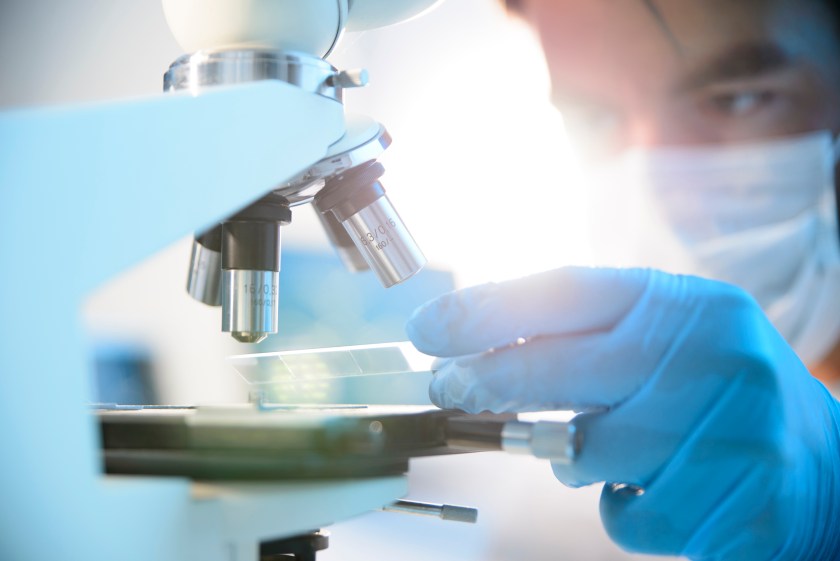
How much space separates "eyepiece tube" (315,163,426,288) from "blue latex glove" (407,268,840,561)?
5 cm

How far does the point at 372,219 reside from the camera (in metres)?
0.65

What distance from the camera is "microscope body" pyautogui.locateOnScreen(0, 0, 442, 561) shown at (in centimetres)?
36

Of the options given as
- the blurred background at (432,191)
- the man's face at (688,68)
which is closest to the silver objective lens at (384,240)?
the blurred background at (432,191)

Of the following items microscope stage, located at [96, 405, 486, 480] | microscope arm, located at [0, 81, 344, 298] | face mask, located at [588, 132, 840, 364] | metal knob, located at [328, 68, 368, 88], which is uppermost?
face mask, located at [588, 132, 840, 364]

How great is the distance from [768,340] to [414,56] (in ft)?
5.15

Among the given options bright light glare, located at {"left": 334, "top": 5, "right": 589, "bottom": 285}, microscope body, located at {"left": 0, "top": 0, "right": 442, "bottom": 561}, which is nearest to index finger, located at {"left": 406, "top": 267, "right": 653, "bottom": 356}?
microscope body, located at {"left": 0, "top": 0, "right": 442, "bottom": 561}

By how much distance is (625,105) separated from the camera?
6.31ft

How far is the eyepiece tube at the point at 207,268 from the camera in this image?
685 mm

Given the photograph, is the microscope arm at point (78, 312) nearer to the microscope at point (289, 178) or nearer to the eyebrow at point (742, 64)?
the microscope at point (289, 178)

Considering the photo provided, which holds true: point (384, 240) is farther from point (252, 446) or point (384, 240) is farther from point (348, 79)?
point (252, 446)

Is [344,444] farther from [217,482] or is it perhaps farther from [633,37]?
[633,37]

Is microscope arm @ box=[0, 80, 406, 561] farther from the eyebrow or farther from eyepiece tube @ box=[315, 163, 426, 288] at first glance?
the eyebrow

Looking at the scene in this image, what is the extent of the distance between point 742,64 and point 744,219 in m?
0.42

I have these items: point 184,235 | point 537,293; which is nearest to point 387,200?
point 537,293
